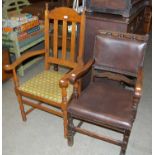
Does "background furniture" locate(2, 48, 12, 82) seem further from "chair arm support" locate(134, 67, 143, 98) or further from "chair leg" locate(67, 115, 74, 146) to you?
"chair arm support" locate(134, 67, 143, 98)

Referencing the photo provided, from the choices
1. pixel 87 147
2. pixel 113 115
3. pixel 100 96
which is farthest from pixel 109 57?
pixel 87 147

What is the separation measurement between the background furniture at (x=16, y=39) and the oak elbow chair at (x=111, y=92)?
1262mm

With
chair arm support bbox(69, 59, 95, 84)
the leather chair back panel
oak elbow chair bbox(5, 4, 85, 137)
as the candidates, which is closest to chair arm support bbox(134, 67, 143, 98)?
the leather chair back panel

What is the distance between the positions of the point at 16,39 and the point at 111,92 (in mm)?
1507

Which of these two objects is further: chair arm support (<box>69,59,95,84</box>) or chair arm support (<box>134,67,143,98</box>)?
chair arm support (<box>69,59,95,84</box>)

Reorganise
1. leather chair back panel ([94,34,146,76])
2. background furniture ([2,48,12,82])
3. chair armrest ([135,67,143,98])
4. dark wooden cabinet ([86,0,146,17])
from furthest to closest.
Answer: background furniture ([2,48,12,82]), dark wooden cabinet ([86,0,146,17]), leather chair back panel ([94,34,146,76]), chair armrest ([135,67,143,98])

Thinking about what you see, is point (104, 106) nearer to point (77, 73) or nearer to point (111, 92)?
point (111, 92)

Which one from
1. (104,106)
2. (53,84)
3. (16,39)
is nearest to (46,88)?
(53,84)

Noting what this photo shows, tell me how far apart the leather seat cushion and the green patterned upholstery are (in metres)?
0.17

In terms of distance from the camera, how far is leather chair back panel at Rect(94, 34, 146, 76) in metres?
Answer: 1.59

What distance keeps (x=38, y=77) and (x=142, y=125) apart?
3.86ft

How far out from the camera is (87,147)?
69.6 inches

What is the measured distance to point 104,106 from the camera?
150 cm

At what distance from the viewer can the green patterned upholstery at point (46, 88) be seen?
5.43 ft
